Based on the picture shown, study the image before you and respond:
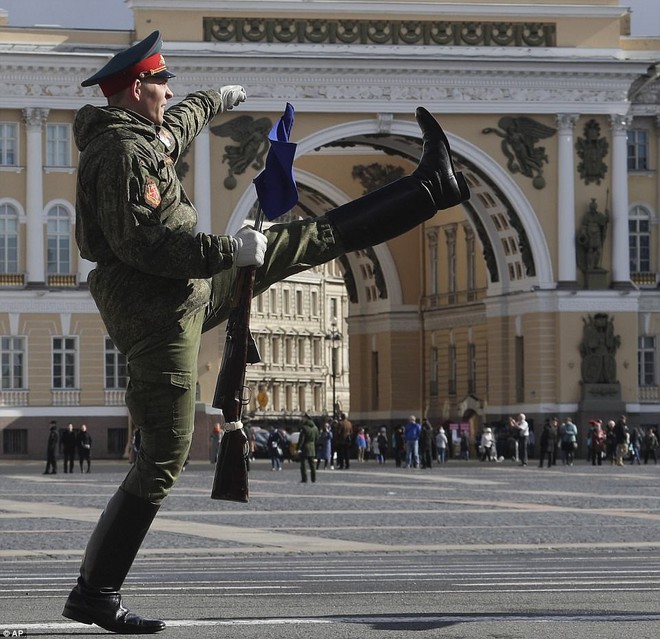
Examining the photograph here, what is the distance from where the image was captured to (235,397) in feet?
23.4

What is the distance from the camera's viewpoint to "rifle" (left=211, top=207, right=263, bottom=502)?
7145 millimetres

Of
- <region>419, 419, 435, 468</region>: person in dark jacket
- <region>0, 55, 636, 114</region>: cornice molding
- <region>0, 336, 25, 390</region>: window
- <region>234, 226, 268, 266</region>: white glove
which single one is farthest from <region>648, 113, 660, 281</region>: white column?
<region>234, 226, 268, 266</region>: white glove

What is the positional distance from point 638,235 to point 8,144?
20.0 metres

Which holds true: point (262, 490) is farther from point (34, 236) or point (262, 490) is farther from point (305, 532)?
point (34, 236)

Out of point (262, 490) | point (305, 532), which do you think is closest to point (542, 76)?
point (262, 490)

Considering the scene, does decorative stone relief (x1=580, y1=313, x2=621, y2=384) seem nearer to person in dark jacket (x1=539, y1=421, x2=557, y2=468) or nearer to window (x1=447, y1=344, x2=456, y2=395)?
person in dark jacket (x1=539, y1=421, x2=557, y2=468)

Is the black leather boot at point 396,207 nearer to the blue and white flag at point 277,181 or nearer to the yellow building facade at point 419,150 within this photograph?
the blue and white flag at point 277,181

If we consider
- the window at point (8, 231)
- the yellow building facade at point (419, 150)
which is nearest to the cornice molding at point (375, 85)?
the yellow building facade at point (419, 150)

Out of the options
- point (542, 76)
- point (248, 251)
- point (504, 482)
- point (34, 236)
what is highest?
point (542, 76)

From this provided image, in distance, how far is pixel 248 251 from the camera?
7.04 metres

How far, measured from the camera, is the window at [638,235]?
63594 millimetres

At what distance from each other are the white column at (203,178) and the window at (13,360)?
6.48 metres

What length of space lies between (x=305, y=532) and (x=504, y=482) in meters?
19.5

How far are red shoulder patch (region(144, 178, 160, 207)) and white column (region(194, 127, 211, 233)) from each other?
2023 inches
